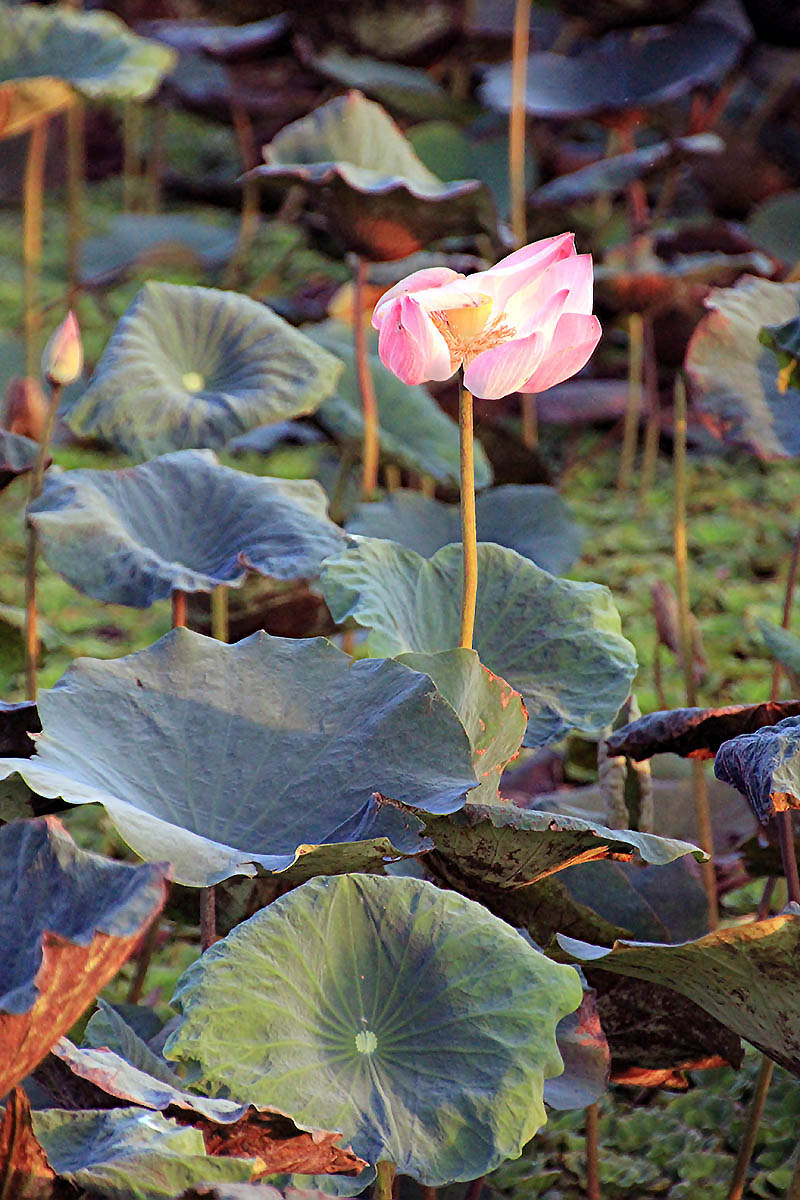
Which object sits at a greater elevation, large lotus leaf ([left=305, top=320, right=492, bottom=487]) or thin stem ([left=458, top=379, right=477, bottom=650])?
thin stem ([left=458, top=379, right=477, bottom=650])

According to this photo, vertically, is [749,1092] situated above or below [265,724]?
below

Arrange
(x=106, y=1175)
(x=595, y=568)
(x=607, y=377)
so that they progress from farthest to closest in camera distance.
Answer: (x=607, y=377), (x=595, y=568), (x=106, y=1175)

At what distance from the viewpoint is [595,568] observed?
102 inches

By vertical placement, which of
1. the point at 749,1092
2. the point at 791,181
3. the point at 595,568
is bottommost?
the point at 595,568

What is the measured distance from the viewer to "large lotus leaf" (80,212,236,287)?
3.47 metres

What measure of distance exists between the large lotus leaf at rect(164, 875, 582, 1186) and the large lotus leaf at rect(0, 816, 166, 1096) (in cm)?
10

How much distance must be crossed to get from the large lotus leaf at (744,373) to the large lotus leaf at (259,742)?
0.60 metres

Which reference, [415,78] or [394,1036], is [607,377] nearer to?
[415,78]

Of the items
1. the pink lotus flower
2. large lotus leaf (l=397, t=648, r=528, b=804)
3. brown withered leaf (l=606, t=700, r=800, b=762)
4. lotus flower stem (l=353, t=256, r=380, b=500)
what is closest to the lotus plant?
the pink lotus flower

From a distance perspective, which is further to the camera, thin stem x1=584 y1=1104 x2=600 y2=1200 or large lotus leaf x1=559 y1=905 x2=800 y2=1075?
thin stem x1=584 y1=1104 x2=600 y2=1200

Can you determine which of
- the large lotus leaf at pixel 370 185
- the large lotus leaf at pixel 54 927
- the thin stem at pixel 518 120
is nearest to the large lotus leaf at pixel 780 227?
the thin stem at pixel 518 120

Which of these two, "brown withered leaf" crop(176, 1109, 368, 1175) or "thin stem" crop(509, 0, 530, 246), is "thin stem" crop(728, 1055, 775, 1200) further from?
"thin stem" crop(509, 0, 530, 246)

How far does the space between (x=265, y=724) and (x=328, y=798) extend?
91mm

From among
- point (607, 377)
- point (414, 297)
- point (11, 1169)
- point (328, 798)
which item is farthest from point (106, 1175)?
point (607, 377)
